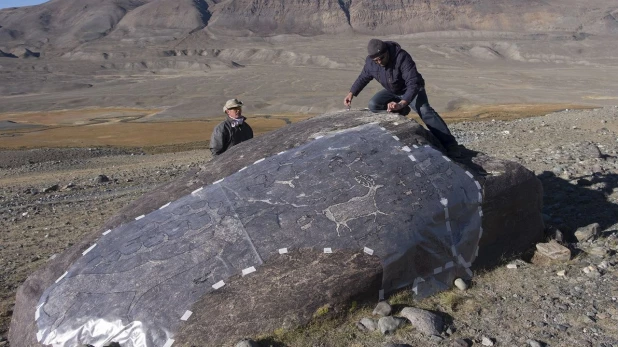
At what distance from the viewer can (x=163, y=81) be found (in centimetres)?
8812

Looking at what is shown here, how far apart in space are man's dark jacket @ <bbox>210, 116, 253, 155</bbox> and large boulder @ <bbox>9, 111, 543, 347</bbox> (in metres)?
0.83

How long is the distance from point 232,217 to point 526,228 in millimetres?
3490

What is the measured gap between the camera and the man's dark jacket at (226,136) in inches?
327

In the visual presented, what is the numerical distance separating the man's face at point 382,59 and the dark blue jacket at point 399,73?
74mm

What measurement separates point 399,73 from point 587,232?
301 centimetres

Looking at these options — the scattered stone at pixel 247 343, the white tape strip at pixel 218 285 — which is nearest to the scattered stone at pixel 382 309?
the scattered stone at pixel 247 343

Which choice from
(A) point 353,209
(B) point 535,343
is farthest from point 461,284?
(A) point 353,209

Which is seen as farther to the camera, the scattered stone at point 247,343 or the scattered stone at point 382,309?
the scattered stone at point 382,309

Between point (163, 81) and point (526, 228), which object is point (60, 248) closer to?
point (526, 228)

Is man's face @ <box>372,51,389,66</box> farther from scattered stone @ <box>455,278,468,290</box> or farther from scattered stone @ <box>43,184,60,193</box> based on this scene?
scattered stone @ <box>43,184,60,193</box>

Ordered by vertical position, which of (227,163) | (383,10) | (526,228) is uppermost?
(227,163)

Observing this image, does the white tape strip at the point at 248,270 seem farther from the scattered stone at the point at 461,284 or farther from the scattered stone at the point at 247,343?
the scattered stone at the point at 461,284

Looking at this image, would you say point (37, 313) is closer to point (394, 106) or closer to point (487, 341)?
point (487, 341)

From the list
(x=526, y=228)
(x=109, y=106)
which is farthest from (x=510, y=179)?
(x=109, y=106)
